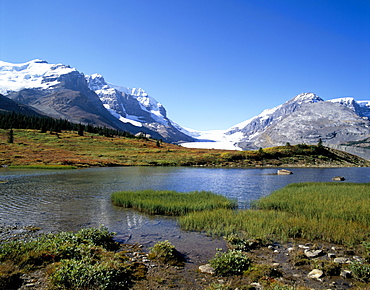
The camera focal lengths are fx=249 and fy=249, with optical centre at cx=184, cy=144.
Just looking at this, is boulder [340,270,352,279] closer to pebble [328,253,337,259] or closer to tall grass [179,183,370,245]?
pebble [328,253,337,259]

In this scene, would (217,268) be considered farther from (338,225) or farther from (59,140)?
(59,140)

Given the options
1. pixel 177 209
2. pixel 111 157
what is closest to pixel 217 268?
pixel 177 209

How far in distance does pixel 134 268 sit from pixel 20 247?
549 cm

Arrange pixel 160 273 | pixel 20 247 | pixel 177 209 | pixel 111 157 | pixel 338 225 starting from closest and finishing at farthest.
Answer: pixel 160 273 < pixel 20 247 < pixel 338 225 < pixel 177 209 < pixel 111 157

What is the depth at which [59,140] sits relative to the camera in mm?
121250

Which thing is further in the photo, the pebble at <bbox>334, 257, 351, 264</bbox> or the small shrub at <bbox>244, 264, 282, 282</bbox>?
the pebble at <bbox>334, 257, 351, 264</bbox>

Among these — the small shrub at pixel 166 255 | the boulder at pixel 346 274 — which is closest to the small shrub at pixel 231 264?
the small shrub at pixel 166 255

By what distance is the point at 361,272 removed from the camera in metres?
9.69

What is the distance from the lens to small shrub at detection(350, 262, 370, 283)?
31.3 feet

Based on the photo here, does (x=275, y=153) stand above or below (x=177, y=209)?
above

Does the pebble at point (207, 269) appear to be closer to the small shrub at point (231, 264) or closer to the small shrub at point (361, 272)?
the small shrub at point (231, 264)

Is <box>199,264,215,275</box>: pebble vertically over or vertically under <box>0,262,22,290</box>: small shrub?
over

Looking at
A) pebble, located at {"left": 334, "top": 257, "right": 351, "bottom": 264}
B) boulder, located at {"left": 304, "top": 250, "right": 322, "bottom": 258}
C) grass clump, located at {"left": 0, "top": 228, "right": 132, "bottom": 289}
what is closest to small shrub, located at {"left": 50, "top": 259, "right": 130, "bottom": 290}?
grass clump, located at {"left": 0, "top": 228, "right": 132, "bottom": 289}

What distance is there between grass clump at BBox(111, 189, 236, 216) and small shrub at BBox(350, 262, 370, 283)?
1235 cm
